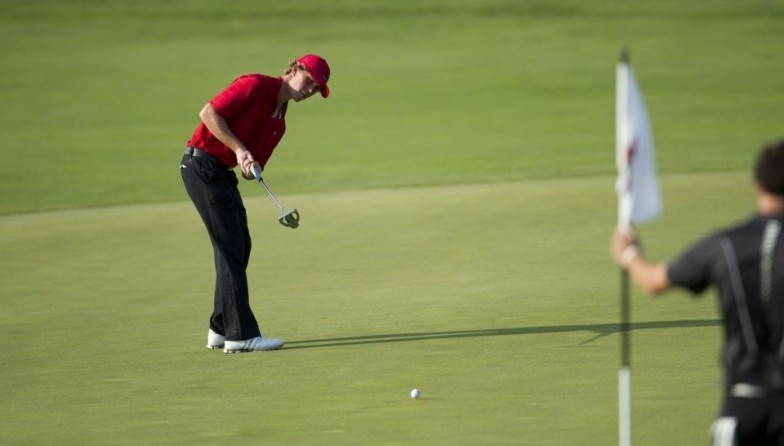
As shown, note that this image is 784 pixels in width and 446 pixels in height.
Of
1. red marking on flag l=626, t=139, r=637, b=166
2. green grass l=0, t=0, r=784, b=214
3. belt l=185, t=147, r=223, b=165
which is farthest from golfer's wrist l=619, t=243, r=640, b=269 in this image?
green grass l=0, t=0, r=784, b=214

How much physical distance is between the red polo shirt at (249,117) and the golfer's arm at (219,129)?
2.5 inches

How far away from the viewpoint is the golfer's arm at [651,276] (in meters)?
5.43

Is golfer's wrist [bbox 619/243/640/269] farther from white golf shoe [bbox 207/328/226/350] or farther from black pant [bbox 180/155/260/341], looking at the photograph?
white golf shoe [bbox 207/328/226/350]

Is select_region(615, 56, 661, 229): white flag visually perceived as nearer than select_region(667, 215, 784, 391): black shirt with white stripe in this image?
No

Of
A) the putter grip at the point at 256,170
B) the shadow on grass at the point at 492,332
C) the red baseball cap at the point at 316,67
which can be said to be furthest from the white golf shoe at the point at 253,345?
the red baseball cap at the point at 316,67

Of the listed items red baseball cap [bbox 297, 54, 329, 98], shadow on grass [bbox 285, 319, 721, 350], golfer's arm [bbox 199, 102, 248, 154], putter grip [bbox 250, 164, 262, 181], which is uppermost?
red baseball cap [bbox 297, 54, 329, 98]

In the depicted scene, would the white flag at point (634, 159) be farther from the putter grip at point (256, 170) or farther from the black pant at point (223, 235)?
the black pant at point (223, 235)

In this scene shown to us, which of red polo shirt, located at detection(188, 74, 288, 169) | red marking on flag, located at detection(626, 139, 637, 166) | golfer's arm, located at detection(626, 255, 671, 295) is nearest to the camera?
golfer's arm, located at detection(626, 255, 671, 295)

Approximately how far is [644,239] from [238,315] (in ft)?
18.5

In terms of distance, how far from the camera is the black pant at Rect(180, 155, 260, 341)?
9.91 m

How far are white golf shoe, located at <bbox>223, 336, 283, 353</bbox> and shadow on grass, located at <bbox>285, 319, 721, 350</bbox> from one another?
0.35 feet

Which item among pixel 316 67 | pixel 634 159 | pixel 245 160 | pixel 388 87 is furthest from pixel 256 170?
pixel 388 87

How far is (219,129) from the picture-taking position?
31.5 feet

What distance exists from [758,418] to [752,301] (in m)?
0.45
